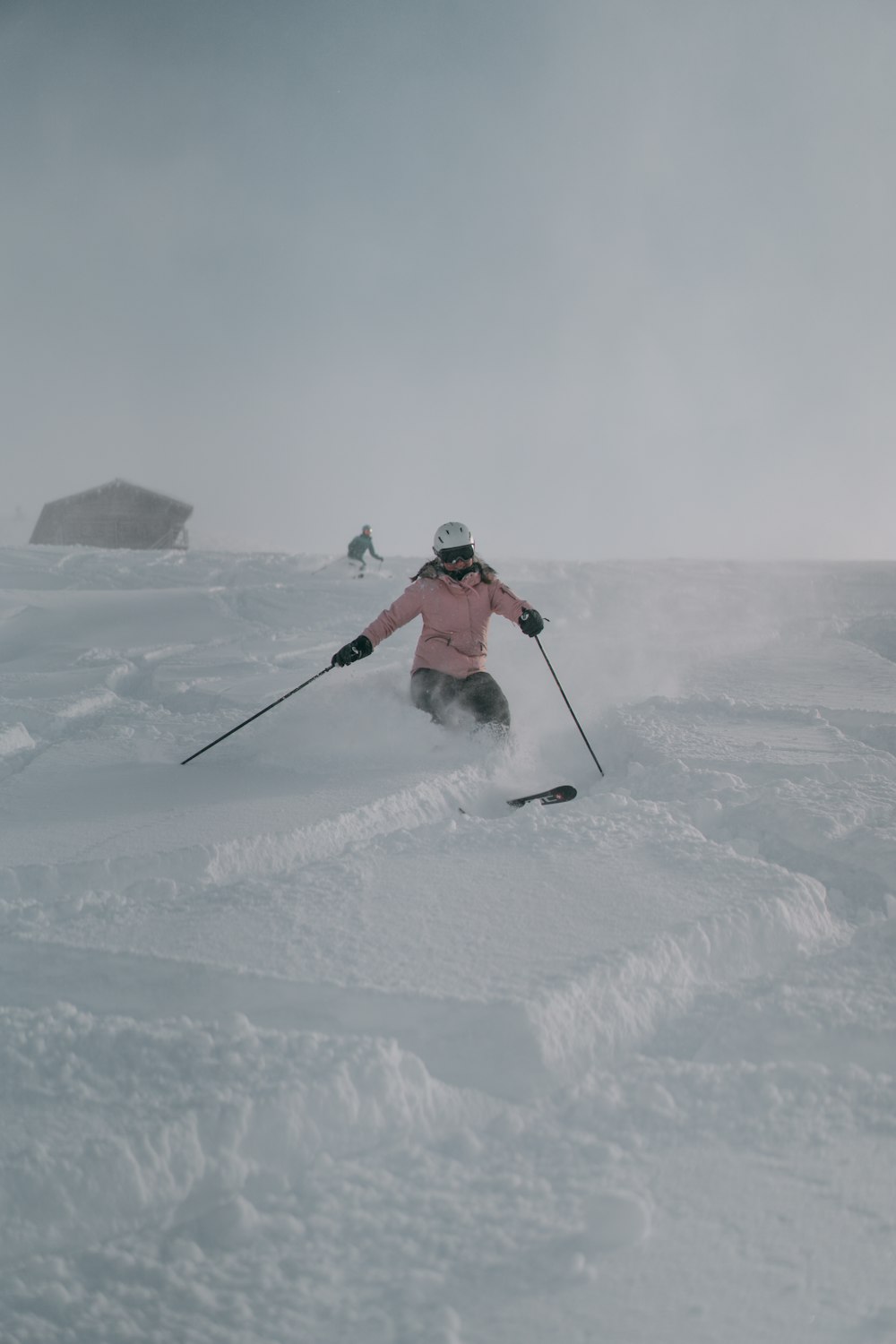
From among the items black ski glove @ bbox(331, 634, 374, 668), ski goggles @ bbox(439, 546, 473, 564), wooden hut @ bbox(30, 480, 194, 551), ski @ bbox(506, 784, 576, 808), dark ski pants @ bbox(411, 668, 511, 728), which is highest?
wooden hut @ bbox(30, 480, 194, 551)

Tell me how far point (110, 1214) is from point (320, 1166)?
0.40 meters

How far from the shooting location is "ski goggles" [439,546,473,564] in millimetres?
5379

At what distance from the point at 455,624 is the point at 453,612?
8 cm

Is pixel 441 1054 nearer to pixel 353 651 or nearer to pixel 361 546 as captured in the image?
pixel 353 651

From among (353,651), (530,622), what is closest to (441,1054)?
(353,651)

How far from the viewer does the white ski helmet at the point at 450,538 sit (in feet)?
17.6

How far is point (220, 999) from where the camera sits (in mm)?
2105

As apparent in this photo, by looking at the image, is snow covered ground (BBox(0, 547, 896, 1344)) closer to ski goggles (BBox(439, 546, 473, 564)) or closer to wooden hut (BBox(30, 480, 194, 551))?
ski goggles (BBox(439, 546, 473, 564))

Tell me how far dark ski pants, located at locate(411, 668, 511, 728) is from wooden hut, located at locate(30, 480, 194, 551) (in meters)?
27.4

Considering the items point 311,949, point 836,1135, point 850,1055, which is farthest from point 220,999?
point 850,1055

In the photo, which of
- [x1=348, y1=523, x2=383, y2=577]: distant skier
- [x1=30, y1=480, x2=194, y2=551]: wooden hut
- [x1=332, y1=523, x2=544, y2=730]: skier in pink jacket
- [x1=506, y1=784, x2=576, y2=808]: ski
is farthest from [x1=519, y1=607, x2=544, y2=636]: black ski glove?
[x1=30, y1=480, x2=194, y2=551]: wooden hut

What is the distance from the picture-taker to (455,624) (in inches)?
219

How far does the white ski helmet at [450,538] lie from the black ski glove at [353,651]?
80 centimetres

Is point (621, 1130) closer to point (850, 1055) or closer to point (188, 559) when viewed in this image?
point (850, 1055)
